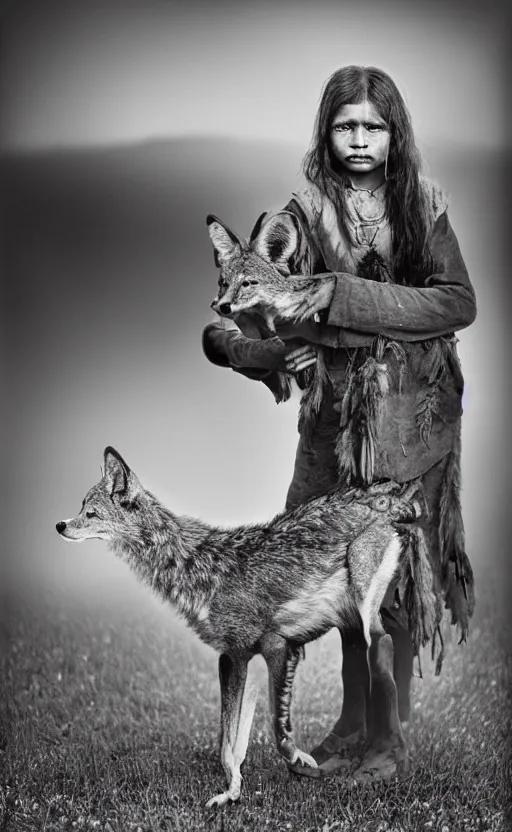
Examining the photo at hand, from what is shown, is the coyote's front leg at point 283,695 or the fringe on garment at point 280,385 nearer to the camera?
the coyote's front leg at point 283,695

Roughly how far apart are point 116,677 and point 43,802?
27.8 inches

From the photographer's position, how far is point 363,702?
3711 millimetres

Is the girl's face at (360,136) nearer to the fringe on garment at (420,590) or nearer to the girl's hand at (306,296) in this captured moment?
the girl's hand at (306,296)

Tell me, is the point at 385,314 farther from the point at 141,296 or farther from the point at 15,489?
the point at 15,489

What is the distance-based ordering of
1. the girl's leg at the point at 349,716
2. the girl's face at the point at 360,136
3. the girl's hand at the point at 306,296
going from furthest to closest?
the girl's leg at the point at 349,716 < the girl's face at the point at 360,136 < the girl's hand at the point at 306,296

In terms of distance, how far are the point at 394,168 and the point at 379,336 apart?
0.56m

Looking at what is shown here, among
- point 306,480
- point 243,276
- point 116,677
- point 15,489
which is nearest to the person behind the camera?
point 243,276

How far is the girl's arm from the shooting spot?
3.39 meters

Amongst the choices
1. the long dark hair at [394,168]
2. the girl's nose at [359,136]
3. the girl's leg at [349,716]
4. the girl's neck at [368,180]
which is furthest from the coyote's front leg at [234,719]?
the girl's nose at [359,136]

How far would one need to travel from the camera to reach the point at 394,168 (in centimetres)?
355

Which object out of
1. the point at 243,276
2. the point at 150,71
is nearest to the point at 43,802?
the point at 243,276

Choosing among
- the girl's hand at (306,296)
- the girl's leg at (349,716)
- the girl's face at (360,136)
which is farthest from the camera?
the girl's leg at (349,716)

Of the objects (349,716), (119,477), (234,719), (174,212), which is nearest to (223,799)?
(234,719)

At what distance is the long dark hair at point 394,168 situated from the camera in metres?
3.50
